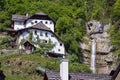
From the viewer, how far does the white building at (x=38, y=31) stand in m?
81.2

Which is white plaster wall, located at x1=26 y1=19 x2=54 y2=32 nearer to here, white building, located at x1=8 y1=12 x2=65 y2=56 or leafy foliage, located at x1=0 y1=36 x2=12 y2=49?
white building, located at x1=8 y1=12 x2=65 y2=56

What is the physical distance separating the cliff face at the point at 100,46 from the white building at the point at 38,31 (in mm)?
7237

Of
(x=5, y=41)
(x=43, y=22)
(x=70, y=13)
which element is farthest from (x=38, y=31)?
(x=70, y=13)

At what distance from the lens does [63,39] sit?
8406 cm

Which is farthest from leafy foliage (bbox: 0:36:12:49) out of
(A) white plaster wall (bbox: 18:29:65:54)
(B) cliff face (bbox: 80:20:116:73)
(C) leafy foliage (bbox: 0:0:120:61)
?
(B) cliff face (bbox: 80:20:116:73)

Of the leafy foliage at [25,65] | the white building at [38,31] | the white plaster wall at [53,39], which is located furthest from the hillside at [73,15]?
the leafy foliage at [25,65]

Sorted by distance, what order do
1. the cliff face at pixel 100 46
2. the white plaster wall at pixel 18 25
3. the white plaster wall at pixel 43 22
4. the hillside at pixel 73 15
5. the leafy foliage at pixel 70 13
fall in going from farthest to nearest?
the white plaster wall at pixel 18 25 → the white plaster wall at pixel 43 22 → the leafy foliage at pixel 70 13 → the cliff face at pixel 100 46 → the hillside at pixel 73 15

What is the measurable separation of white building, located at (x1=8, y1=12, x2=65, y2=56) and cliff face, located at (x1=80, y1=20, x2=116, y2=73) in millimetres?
7237

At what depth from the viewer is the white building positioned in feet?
267

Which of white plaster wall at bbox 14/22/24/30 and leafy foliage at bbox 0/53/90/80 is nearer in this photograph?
leafy foliage at bbox 0/53/90/80

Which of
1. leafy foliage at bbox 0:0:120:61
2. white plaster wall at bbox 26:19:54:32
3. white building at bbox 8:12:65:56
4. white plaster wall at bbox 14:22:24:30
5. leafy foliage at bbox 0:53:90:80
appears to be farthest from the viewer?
white plaster wall at bbox 14:22:24:30

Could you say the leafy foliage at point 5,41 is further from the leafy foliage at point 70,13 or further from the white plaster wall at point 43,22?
the white plaster wall at point 43,22

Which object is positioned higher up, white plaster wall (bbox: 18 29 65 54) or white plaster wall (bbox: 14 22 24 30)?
white plaster wall (bbox: 14 22 24 30)

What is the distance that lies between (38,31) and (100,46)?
44.3 ft
